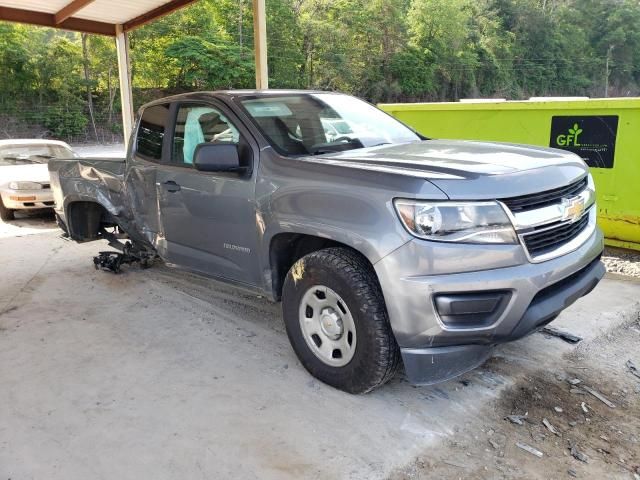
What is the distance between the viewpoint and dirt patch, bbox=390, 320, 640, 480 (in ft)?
8.54

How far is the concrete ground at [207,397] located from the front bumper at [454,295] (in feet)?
1.42

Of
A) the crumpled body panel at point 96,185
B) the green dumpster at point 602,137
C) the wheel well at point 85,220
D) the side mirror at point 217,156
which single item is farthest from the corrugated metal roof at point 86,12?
the side mirror at point 217,156

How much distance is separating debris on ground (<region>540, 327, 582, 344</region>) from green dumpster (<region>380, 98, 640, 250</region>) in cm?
251

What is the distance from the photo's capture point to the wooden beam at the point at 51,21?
35.0 feet

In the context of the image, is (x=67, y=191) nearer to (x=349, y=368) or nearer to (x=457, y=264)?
(x=349, y=368)

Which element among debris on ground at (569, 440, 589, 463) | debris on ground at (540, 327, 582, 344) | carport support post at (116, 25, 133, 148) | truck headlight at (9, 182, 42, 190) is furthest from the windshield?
debris on ground at (569, 440, 589, 463)

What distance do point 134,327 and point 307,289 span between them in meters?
1.83

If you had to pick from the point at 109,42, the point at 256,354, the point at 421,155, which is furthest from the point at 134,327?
the point at 109,42

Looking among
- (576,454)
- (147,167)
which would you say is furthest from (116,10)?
(576,454)

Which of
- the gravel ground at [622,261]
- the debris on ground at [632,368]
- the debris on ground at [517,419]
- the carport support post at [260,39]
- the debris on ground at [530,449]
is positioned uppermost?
the carport support post at [260,39]

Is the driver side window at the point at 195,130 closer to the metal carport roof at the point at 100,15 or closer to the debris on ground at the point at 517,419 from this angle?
the debris on ground at the point at 517,419

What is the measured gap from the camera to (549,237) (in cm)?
292

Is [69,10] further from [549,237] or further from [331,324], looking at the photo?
[549,237]

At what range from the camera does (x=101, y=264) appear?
593 cm
